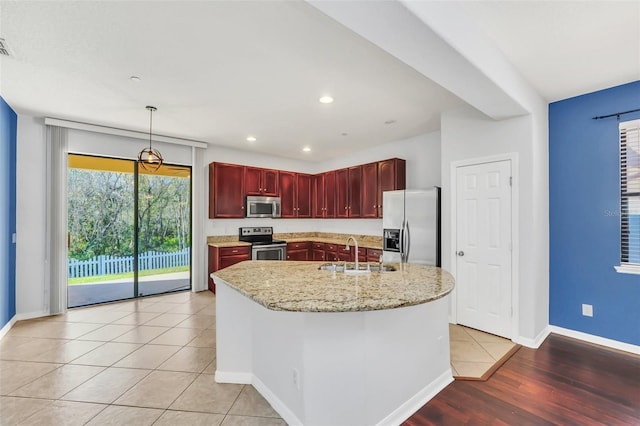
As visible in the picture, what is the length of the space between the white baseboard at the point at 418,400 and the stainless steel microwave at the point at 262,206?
4148 millimetres

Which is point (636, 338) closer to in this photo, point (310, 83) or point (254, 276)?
point (254, 276)

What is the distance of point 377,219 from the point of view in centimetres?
536

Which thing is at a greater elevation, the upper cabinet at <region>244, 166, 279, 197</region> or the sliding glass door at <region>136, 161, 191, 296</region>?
the upper cabinet at <region>244, 166, 279, 197</region>

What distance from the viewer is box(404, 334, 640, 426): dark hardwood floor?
1907mm

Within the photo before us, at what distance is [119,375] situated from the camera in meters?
2.46

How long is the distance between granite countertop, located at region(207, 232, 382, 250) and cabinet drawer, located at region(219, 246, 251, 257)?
6 cm

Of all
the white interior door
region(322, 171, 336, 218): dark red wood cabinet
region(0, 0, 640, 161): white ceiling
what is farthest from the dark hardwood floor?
region(322, 171, 336, 218): dark red wood cabinet

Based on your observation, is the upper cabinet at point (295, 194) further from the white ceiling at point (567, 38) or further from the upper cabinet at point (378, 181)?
the white ceiling at point (567, 38)

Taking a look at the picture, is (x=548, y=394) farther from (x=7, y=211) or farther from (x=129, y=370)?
(x=7, y=211)

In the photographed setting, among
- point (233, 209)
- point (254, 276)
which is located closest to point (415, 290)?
point (254, 276)

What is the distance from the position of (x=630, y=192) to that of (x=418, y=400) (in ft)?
9.50

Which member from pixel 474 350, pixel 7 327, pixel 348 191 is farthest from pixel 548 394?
pixel 7 327

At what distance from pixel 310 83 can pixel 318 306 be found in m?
2.20

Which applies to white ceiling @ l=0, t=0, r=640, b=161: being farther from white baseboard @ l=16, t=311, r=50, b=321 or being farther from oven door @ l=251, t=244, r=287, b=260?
white baseboard @ l=16, t=311, r=50, b=321
